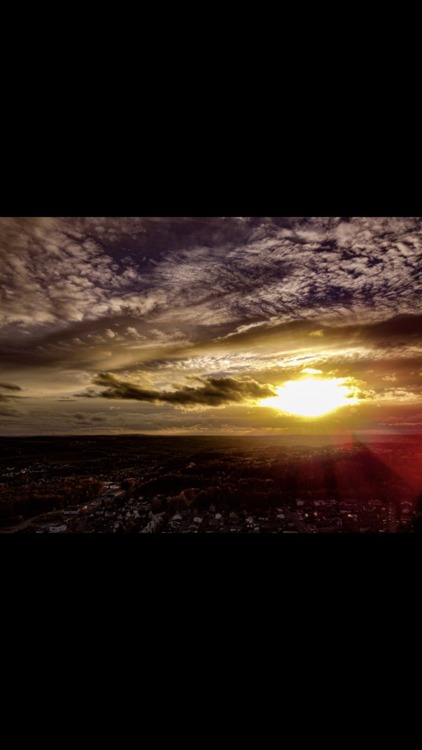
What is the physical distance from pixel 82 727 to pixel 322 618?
3.80 feet

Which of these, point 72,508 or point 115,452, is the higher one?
point 115,452

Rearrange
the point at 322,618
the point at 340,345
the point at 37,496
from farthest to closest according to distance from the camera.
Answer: the point at 340,345 → the point at 37,496 → the point at 322,618

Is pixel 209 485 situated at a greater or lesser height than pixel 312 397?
lesser

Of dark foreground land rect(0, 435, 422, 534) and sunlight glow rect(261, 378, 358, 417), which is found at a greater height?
sunlight glow rect(261, 378, 358, 417)

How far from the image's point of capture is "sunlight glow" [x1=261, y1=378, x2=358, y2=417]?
368 centimetres

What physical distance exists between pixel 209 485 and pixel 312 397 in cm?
141

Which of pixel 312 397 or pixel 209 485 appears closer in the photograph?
pixel 209 485

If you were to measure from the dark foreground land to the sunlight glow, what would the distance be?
0.33 meters

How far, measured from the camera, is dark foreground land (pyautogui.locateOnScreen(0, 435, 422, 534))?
2.24m

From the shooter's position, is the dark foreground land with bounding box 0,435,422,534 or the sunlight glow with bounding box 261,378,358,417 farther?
the sunlight glow with bounding box 261,378,358,417

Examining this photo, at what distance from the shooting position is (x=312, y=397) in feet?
12.5
